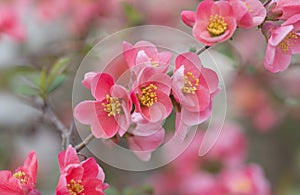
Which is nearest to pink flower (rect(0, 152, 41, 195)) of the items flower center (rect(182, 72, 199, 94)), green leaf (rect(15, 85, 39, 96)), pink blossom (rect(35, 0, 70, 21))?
flower center (rect(182, 72, 199, 94))

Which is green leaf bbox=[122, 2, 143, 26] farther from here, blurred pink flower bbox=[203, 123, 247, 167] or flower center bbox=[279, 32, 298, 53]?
flower center bbox=[279, 32, 298, 53]

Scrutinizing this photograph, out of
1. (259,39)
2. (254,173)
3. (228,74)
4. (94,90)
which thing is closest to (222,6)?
(94,90)

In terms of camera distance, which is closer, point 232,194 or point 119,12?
point 232,194

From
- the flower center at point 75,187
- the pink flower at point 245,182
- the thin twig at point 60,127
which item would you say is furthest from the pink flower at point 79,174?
the pink flower at point 245,182

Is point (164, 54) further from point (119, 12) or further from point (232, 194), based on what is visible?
point (119, 12)

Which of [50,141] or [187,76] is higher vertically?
[187,76]

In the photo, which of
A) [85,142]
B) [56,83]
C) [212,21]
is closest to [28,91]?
[56,83]

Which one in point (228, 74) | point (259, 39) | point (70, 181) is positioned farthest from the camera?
point (259, 39)
